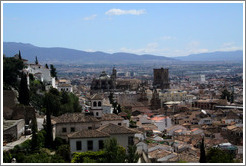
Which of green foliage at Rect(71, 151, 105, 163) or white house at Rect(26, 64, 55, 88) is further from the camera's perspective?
white house at Rect(26, 64, 55, 88)

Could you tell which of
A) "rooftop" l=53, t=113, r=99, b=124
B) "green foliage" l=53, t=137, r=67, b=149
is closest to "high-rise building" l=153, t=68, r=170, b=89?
"rooftop" l=53, t=113, r=99, b=124

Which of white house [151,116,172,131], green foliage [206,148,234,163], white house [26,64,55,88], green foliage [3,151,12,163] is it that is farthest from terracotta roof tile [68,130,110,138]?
white house [26,64,55,88]

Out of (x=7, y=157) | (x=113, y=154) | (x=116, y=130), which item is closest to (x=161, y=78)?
(x=116, y=130)

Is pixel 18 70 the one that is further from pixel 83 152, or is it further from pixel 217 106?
pixel 217 106

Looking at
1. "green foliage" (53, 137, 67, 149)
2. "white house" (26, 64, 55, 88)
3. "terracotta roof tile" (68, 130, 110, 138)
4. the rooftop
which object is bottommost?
"green foliage" (53, 137, 67, 149)

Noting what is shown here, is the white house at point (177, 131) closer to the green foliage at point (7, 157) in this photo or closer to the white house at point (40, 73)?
the white house at point (40, 73)

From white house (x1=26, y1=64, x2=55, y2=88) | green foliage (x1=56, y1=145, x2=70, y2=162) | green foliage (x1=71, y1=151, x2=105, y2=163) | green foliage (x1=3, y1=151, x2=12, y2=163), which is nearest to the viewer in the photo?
green foliage (x1=3, y1=151, x2=12, y2=163)

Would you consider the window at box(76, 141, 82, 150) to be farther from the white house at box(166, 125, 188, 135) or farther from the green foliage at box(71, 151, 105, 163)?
the white house at box(166, 125, 188, 135)

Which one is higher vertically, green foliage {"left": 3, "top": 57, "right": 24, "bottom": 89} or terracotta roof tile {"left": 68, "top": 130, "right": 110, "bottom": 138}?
green foliage {"left": 3, "top": 57, "right": 24, "bottom": 89}

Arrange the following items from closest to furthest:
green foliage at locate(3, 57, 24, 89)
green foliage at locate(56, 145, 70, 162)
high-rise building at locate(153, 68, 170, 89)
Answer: green foliage at locate(56, 145, 70, 162) → green foliage at locate(3, 57, 24, 89) → high-rise building at locate(153, 68, 170, 89)

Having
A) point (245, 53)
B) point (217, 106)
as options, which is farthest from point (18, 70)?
point (217, 106)

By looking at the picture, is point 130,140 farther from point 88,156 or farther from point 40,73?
point 40,73

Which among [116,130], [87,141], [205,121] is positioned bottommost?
[205,121]
